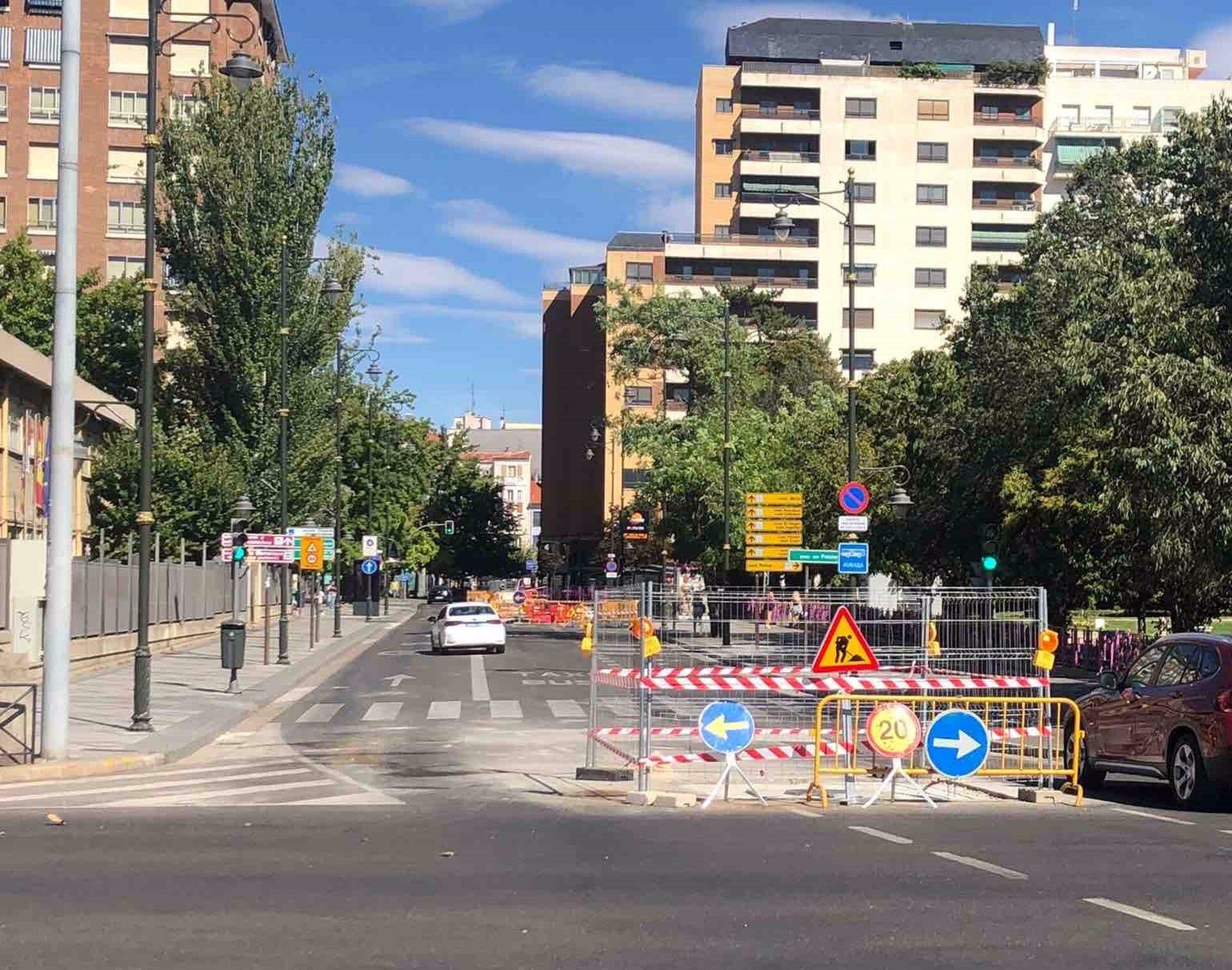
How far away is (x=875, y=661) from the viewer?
16.5 m

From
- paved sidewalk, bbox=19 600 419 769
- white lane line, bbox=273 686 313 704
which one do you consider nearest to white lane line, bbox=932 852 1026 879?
paved sidewalk, bbox=19 600 419 769

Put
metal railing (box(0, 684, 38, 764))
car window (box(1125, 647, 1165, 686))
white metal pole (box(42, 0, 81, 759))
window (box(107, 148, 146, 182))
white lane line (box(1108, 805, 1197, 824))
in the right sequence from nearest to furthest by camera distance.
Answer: white lane line (box(1108, 805, 1197, 824)) → car window (box(1125, 647, 1165, 686)) → metal railing (box(0, 684, 38, 764)) → white metal pole (box(42, 0, 81, 759)) → window (box(107, 148, 146, 182))

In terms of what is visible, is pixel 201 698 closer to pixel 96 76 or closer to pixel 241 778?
pixel 241 778

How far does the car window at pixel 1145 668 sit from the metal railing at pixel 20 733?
1102 centimetres

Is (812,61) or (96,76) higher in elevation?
(812,61)

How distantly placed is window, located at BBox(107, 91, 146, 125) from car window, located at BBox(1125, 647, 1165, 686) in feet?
238

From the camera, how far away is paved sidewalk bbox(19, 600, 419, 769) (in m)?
19.3

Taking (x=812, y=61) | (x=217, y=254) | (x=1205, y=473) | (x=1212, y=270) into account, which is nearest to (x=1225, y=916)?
(x=1205, y=473)

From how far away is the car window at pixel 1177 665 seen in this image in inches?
611

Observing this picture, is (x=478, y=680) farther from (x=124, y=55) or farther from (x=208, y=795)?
(x=124, y=55)

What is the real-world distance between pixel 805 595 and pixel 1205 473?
8925mm

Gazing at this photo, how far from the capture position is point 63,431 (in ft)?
57.4

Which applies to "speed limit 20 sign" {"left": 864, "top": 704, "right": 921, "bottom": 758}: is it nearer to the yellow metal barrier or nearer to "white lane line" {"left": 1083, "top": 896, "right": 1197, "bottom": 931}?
the yellow metal barrier

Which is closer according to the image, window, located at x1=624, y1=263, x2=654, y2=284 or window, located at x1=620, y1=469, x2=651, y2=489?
window, located at x1=624, y1=263, x2=654, y2=284
